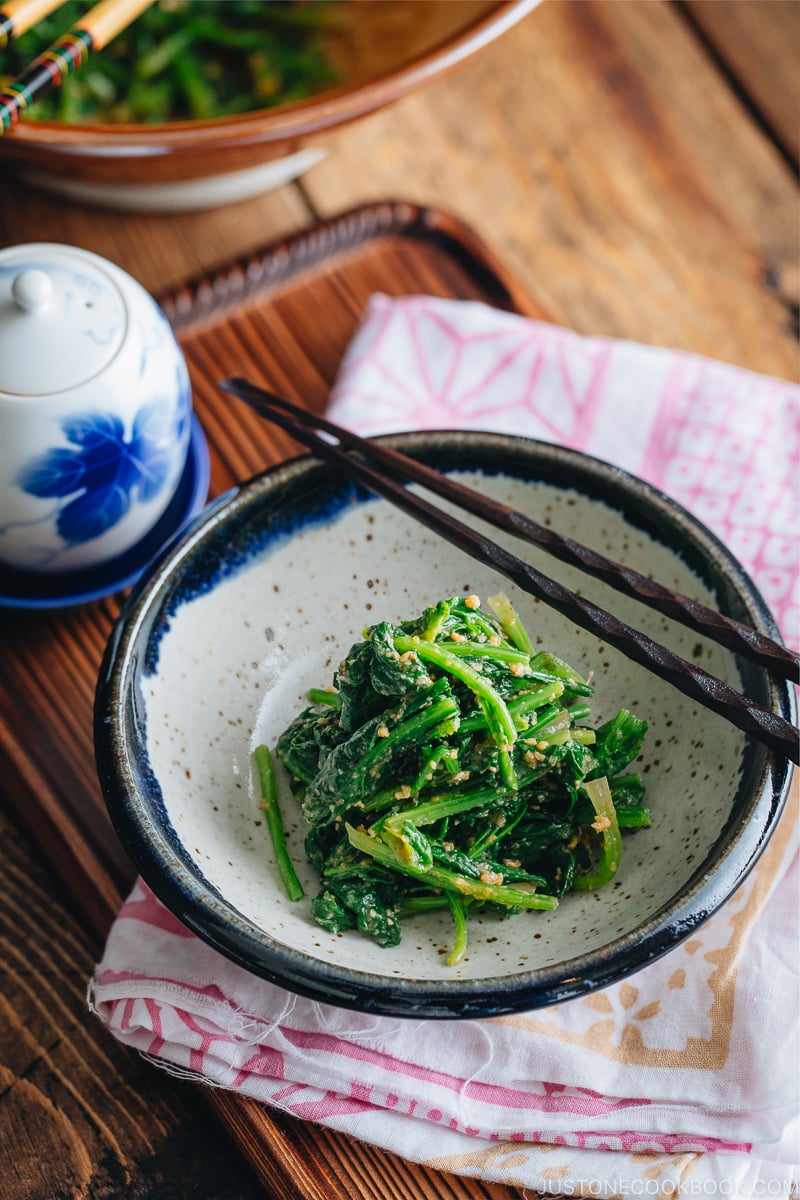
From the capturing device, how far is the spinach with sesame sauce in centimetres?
160

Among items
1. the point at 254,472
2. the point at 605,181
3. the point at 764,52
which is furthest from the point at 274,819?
the point at 764,52

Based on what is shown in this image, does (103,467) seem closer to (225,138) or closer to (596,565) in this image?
(225,138)

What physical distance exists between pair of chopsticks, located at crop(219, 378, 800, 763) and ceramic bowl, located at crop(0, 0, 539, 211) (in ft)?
2.03

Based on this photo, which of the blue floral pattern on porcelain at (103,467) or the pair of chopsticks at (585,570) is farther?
the blue floral pattern on porcelain at (103,467)

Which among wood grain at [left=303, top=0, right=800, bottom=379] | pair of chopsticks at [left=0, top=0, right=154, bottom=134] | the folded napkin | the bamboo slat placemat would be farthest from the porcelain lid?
wood grain at [left=303, top=0, right=800, bottom=379]

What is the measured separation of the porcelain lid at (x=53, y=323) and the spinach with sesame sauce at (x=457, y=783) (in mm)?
681

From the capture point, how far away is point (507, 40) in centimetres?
331

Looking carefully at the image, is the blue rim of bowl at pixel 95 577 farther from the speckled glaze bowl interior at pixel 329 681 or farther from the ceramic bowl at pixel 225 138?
the ceramic bowl at pixel 225 138

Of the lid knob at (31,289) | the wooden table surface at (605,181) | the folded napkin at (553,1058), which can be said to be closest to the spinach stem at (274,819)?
the folded napkin at (553,1058)

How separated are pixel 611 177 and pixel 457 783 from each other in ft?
6.85

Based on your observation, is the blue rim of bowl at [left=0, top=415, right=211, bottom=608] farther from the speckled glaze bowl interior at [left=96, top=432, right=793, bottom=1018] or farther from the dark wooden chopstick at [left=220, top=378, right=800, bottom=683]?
the dark wooden chopstick at [left=220, top=378, right=800, bottom=683]

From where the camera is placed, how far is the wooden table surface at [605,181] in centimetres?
287

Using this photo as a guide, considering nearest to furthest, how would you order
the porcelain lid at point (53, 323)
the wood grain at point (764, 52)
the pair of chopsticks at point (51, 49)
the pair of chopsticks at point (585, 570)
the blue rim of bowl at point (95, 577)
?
the pair of chopsticks at point (585, 570) → the porcelain lid at point (53, 323) → the pair of chopsticks at point (51, 49) → the blue rim of bowl at point (95, 577) → the wood grain at point (764, 52)

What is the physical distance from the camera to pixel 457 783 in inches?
64.1
